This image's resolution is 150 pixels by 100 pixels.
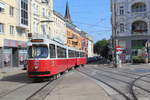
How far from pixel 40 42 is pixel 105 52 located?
185 ft

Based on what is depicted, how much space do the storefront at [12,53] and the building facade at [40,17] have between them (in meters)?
4.17

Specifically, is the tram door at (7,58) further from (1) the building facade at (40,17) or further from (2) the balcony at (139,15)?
→ (2) the balcony at (139,15)

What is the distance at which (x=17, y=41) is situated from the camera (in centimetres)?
3419

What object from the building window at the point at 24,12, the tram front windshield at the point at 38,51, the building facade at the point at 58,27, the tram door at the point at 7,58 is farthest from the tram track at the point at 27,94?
the building facade at the point at 58,27

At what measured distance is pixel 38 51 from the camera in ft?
51.3

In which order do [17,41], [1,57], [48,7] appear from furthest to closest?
[48,7]
[17,41]
[1,57]

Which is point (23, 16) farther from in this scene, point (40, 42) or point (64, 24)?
point (64, 24)

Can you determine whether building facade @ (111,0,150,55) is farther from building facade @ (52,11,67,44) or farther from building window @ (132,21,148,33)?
building facade @ (52,11,67,44)

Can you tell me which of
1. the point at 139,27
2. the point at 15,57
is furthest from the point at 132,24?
the point at 15,57

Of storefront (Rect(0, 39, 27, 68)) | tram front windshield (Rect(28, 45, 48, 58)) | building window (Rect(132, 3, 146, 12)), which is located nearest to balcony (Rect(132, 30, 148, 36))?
building window (Rect(132, 3, 146, 12))

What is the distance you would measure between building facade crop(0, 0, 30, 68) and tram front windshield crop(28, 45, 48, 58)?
1550cm

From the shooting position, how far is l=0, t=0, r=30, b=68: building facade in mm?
30438

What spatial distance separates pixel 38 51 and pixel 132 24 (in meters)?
33.9

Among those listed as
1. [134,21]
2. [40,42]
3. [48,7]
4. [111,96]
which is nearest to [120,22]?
[134,21]
